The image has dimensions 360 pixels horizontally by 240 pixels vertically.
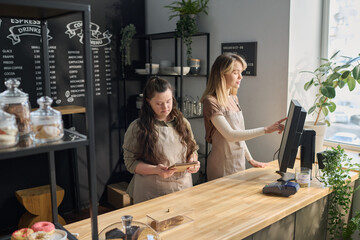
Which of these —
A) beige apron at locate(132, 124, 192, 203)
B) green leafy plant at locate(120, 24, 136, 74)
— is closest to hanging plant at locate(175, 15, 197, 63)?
green leafy plant at locate(120, 24, 136, 74)

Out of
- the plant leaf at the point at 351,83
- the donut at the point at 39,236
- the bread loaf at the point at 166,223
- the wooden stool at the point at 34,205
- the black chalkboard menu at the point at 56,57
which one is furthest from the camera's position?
the black chalkboard menu at the point at 56,57

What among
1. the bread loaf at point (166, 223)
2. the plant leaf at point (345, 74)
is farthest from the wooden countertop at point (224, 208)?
the plant leaf at point (345, 74)

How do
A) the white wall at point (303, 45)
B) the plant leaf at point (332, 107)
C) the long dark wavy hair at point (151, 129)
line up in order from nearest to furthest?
the long dark wavy hair at point (151, 129) < the plant leaf at point (332, 107) < the white wall at point (303, 45)

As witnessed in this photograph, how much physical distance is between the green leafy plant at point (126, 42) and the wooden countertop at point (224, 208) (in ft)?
7.36

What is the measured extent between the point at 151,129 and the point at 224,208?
27.0 inches

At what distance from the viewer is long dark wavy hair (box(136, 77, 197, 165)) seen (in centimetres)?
228

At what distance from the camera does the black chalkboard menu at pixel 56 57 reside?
11.7 feet

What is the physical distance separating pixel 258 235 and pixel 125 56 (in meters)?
2.92

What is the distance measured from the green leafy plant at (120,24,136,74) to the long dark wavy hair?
1.95 meters

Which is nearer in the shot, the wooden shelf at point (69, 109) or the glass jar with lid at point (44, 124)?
the glass jar with lid at point (44, 124)

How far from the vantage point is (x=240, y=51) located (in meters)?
3.40

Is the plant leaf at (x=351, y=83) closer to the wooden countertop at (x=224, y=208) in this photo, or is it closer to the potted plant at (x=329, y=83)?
the potted plant at (x=329, y=83)

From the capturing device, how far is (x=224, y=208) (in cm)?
192

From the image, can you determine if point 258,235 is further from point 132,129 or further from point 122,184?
point 122,184
